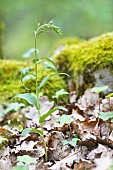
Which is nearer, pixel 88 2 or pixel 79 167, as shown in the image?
pixel 79 167

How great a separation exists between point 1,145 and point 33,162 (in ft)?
1.45

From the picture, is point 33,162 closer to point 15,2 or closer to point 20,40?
point 15,2

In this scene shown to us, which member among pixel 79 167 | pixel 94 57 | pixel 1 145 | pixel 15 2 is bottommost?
pixel 79 167

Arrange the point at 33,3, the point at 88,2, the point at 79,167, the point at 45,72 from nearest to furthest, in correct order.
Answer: the point at 79,167 < the point at 45,72 < the point at 88,2 < the point at 33,3

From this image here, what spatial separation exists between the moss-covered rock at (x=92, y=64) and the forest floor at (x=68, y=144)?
1.09 feet

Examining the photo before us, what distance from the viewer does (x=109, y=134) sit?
69.4 inches

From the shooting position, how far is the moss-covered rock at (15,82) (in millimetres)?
2779

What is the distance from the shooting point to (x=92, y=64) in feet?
8.36

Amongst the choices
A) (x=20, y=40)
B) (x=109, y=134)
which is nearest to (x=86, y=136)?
(x=109, y=134)

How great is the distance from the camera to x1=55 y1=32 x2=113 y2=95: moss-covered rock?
246 centimetres

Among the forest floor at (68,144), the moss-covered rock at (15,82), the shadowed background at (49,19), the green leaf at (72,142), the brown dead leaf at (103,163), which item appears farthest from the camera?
the shadowed background at (49,19)

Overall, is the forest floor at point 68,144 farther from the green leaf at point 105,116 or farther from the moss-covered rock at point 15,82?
→ the moss-covered rock at point 15,82

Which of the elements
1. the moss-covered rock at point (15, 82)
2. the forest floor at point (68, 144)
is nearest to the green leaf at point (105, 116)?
the forest floor at point (68, 144)

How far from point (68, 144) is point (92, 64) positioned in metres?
1.00
